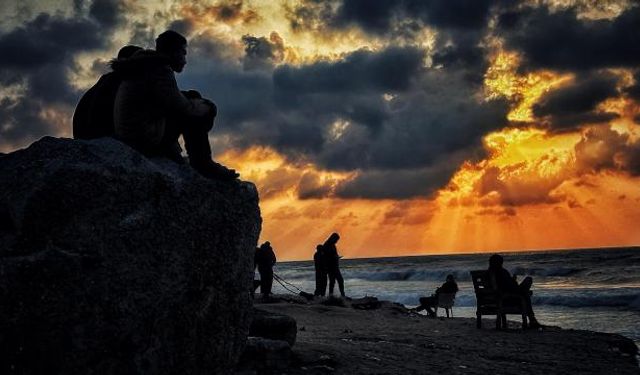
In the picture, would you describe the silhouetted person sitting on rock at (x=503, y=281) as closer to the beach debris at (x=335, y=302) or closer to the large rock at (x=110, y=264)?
the beach debris at (x=335, y=302)

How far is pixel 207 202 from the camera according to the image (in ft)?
15.4

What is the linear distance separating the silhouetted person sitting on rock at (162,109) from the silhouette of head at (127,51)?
251mm

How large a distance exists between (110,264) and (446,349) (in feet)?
23.8

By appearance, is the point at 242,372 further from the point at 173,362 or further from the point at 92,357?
the point at 92,357

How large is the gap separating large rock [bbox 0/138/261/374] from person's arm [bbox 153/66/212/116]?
44 cm

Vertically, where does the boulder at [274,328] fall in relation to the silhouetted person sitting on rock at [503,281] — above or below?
below

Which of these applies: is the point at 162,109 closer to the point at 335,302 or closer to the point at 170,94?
the point at 170,94

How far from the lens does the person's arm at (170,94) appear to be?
461 centimetres

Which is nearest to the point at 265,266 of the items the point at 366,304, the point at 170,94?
the point at 366,304

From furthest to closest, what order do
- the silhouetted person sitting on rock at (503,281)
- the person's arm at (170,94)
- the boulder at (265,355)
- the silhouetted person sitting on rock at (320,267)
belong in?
the silhouetted person sitting on rock at (320,267) < the silhouetted person sitting on rock at (503,281) < the boulder at (265,355) < the person's arm at (170,94)

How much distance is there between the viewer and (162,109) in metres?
4.70

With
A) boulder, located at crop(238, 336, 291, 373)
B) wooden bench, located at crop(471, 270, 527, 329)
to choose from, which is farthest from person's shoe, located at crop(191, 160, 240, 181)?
wooden bench, located at crop(471, 270, 527, 329)

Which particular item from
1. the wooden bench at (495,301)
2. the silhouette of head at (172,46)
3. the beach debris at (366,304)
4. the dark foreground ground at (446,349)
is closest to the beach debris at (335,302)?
the beach debris at (366,304)

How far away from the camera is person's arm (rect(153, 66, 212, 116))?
4.61 metres
